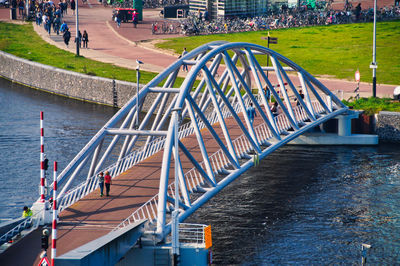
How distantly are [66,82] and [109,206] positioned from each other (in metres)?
41.1

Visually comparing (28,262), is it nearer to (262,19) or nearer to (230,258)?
(230,258)

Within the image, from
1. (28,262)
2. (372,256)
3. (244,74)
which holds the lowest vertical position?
(372,256)

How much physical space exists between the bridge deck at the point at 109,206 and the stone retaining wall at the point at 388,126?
71.9 ft

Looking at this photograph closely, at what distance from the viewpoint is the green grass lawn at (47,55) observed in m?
72.1

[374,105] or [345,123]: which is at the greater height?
[374,105]

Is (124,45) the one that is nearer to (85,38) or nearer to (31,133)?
(85,38)

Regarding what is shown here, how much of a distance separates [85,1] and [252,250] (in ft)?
266

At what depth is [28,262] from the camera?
1110 inches

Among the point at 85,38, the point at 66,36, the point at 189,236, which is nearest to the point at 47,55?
the point at 66,36

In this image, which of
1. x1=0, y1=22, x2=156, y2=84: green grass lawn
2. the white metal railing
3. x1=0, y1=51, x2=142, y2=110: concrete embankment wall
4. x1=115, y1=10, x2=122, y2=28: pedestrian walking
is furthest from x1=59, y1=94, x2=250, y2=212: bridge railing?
x1=115, y1=10, x2=122, y2=28: pedestrian walking

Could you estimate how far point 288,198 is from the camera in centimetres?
4603

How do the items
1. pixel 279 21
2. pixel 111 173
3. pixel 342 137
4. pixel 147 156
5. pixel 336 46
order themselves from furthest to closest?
pixel 279 21, pixel 336 46, pixel 342 137, pixel 147 156, pixel 111 173

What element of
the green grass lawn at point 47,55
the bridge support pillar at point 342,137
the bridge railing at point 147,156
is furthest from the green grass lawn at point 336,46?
the bridge railing at point 147,156

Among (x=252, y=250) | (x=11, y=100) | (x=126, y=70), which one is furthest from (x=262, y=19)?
(x=252, y=250)
